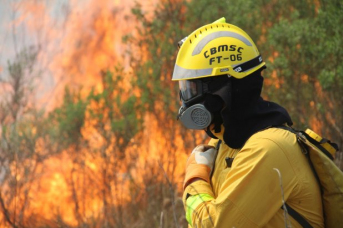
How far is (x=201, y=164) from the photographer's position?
2.60 m

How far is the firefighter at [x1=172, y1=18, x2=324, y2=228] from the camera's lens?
89.4 inches

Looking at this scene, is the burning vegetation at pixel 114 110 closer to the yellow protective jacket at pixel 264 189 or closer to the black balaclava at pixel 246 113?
the black balaclava at pixel 246 113

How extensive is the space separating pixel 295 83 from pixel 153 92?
2495 millimetres

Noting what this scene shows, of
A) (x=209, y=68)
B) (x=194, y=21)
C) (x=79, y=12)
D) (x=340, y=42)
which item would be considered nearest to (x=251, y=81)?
(x=209, y=68)

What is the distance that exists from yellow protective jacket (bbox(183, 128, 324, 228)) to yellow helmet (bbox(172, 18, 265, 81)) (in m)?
0.34

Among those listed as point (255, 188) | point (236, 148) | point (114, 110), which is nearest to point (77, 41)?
point (114, 110)

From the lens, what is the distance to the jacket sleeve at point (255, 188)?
89.1 inches

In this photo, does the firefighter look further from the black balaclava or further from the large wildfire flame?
the large wildfire flame

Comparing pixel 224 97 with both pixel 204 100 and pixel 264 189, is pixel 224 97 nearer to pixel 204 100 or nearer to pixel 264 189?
pixel 204 100

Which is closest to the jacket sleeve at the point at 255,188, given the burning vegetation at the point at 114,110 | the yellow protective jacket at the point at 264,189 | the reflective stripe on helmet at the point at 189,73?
the yellow protective jacket at the point at 264,189

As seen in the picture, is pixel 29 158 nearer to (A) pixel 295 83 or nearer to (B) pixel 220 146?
(A) pixel 295 83

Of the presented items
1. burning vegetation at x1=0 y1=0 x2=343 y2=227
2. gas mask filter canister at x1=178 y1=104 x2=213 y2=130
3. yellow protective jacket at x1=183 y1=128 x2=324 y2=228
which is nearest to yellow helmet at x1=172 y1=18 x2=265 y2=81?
gas mask filter canister at x1=178 y1=104 x2=213 y2=130

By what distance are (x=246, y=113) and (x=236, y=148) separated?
0.53ft

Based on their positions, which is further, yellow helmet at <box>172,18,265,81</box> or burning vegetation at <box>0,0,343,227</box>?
burning vegetation at <box>0,0,343,227</box>
